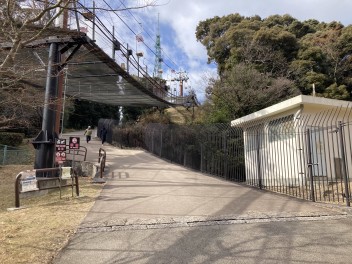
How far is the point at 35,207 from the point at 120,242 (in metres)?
3.89

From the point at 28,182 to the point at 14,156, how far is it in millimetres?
12919

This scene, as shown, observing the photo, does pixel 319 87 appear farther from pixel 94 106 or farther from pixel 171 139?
pixel 94 106

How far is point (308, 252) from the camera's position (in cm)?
511

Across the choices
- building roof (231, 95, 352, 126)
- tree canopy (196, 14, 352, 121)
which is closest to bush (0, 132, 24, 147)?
tree canopy (196, 14, 352, 121)

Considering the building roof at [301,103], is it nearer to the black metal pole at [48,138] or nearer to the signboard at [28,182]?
the black metal pole at [48,138]

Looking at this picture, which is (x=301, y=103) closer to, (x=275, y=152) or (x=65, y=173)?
(x=275, y=152)

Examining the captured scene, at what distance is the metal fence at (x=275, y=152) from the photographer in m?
10.2

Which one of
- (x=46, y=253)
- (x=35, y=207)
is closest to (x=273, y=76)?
(x=35, y=207)

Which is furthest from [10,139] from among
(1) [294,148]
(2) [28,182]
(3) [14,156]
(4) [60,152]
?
(1) [294,148]

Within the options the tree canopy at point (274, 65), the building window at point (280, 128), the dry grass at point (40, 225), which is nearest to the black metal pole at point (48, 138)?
the dry grass at point (40, 225)

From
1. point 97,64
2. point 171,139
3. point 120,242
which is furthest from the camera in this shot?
point 171,139

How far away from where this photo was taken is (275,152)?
44.7 ft

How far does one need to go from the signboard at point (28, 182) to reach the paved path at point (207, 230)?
189 cm

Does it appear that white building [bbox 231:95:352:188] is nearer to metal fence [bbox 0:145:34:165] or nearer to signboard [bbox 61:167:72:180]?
signboard [bbox 61:167:72:180]
